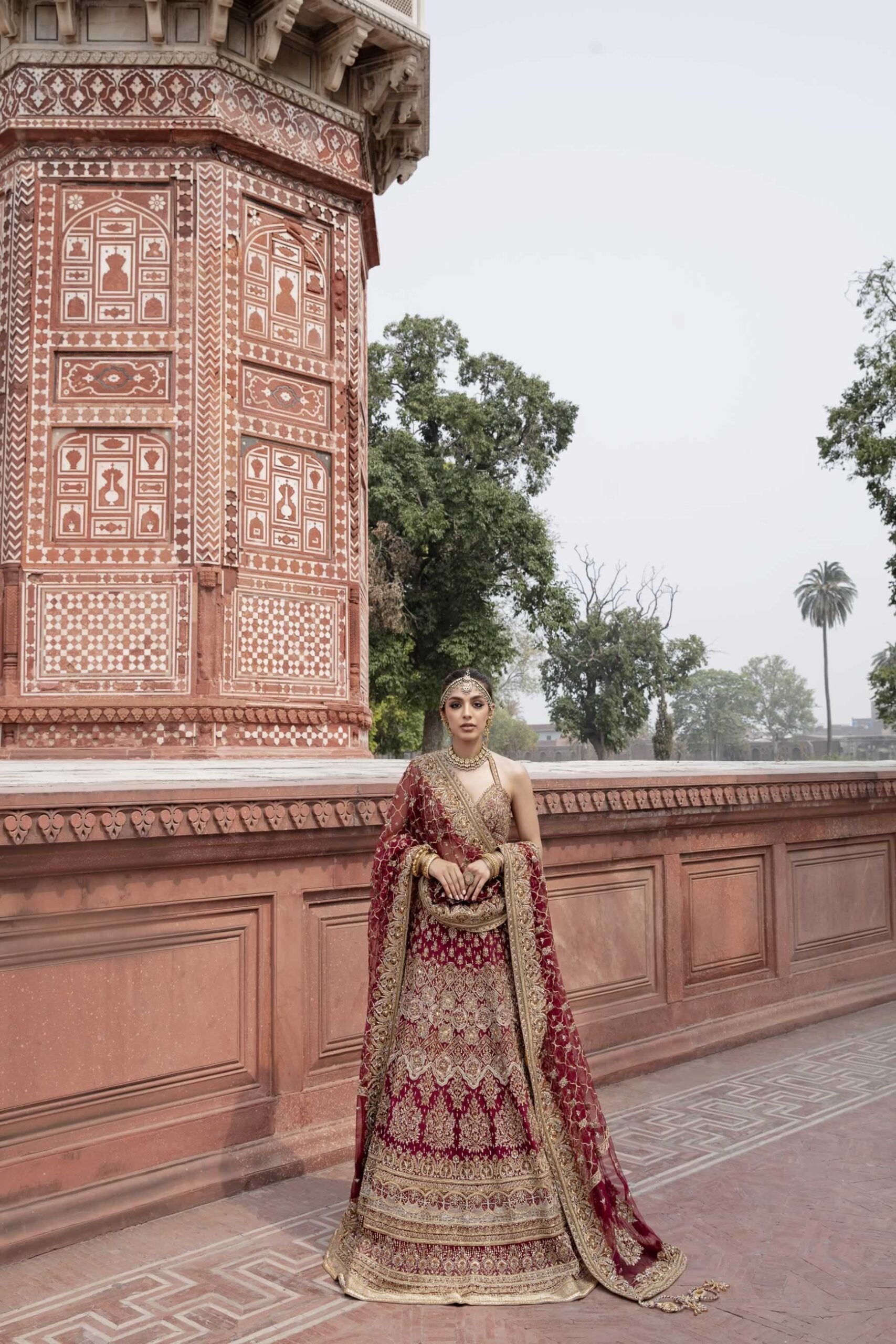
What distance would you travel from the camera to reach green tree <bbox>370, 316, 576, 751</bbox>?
27734 millimetres

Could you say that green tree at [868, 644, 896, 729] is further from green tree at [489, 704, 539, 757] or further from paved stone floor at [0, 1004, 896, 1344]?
green tree at [489, 704, 539, 757]

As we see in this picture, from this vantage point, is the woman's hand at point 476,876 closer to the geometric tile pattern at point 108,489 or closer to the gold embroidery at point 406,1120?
the gold embroidery at point 406,1120

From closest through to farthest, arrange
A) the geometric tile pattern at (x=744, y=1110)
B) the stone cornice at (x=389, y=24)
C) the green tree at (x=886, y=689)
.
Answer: the geometric tile pattern at (x=744, y=1110)
the stone cornice at (x=389, y=24)
the green tree at (x=886, y=689)

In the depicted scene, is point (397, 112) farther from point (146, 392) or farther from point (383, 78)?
point (146, 392)

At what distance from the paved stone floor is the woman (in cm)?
12

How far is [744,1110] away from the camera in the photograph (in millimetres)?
5004

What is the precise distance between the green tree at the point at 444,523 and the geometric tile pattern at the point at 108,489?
17935 millimetres

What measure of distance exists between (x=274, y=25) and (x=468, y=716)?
8.08 metres

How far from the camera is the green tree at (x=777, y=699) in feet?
327

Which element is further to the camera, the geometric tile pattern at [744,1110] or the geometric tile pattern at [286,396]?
the geometric tile pattern at [286,396]

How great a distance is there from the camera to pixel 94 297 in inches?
349

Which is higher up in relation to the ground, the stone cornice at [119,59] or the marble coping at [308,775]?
the stone cornice at [119,59]

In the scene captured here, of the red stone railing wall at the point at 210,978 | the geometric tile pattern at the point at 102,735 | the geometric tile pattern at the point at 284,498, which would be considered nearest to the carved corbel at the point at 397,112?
the geometric tile pattern at the point at 284,498

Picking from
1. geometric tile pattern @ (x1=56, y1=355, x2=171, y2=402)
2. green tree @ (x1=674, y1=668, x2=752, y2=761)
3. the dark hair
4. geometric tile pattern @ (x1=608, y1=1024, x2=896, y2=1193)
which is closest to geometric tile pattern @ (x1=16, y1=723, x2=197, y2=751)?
geometric tile pattern @ (x1=56, y1=355, x2=171, y2=402)
